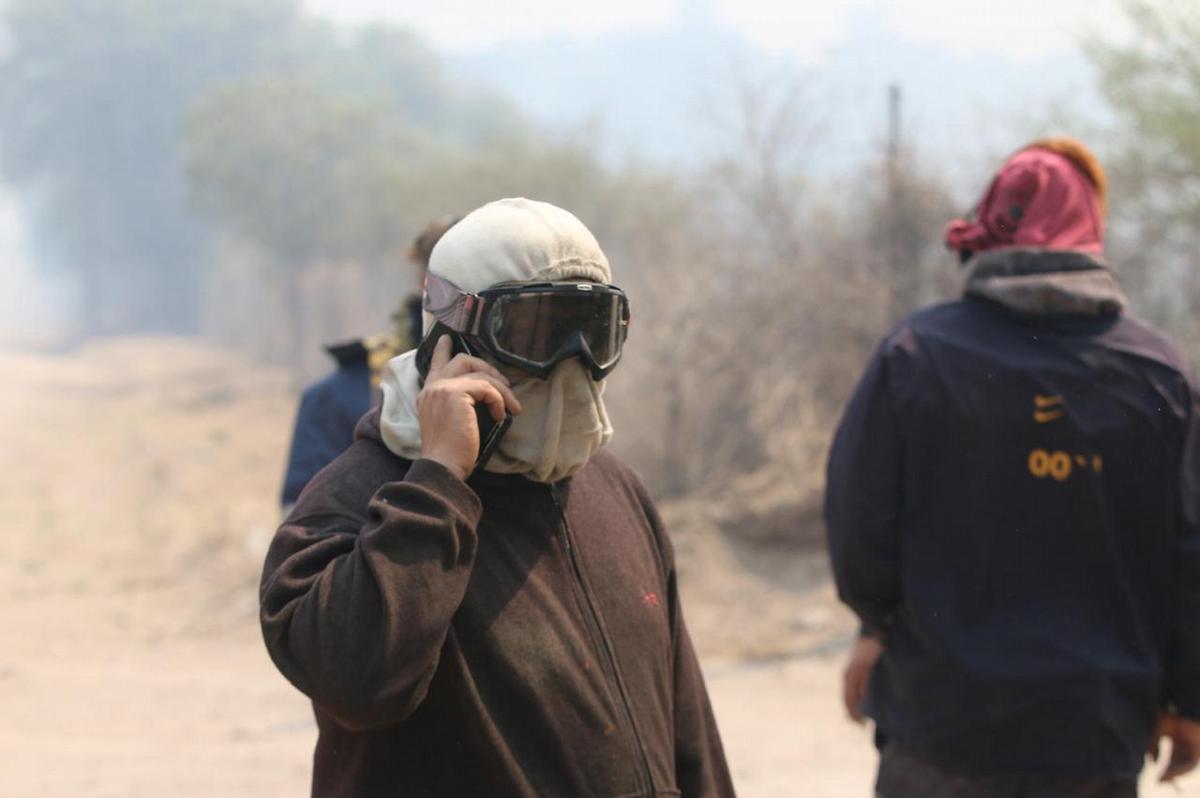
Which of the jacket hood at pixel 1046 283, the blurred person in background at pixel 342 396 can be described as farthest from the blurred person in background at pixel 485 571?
the blurred person in background at pixel 342 396

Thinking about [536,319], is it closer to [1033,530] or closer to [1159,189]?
[1033,530]

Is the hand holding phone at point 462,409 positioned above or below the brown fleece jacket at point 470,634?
above

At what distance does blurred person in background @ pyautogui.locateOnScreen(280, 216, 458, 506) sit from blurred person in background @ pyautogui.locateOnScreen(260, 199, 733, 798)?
181cm

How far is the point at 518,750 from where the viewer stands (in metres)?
1.92

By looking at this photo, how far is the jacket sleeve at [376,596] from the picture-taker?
1717 mm

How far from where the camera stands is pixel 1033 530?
2801mm

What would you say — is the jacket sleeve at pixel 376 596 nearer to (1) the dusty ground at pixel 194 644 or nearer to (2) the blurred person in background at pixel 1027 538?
(2) the blurred person in background at pixel 1027 538

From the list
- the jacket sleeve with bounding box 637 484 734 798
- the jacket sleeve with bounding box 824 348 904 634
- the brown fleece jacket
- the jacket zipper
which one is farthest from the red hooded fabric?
the jacket zipper

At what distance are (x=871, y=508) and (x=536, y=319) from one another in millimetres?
1285

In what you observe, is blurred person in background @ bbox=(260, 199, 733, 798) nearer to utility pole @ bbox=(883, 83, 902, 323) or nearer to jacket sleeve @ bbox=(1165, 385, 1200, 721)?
jacket sleeve @ bbox=(1165, 385, 1200, 721)

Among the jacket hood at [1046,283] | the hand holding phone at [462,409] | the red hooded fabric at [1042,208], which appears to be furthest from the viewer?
the red hooded fabric at [1042,208]

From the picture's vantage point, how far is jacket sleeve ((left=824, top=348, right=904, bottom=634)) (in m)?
2.95

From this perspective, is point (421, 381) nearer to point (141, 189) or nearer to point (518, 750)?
point (518, 750)

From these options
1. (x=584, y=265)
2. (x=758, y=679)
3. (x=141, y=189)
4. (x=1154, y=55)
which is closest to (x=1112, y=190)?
(x=1154, y=55)
